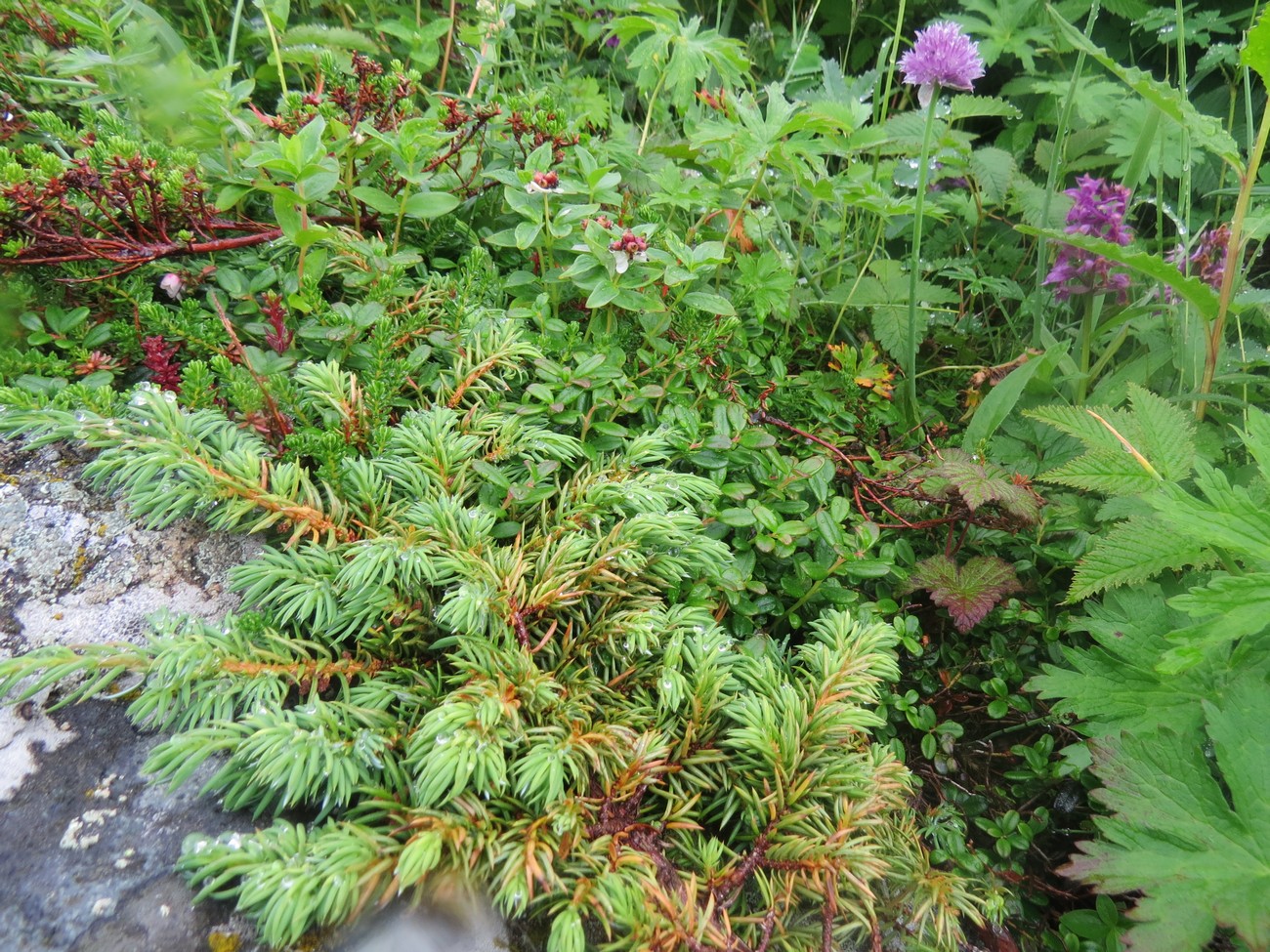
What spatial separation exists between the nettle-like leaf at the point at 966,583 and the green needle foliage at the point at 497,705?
35cm

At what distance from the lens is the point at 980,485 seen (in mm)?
1890

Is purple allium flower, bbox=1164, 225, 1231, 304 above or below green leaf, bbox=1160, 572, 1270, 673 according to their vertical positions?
above

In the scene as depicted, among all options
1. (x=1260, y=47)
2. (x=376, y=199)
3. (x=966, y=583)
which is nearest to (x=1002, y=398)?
(x=966, y=583)

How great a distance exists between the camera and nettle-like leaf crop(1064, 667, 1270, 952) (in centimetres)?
130

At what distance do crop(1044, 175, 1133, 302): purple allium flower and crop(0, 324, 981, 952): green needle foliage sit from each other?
4.83 feet

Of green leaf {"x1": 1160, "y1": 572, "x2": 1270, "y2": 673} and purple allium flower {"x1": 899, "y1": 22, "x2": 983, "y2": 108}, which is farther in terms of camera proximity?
purple allium flower {"x1": 899, "y1": 22, "x2": 983, "y2": 108}

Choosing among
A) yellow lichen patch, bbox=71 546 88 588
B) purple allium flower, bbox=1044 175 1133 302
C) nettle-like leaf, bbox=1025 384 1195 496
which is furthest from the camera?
purple allium flower, bbox=1044 175 1133 302

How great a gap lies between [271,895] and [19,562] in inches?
36.3

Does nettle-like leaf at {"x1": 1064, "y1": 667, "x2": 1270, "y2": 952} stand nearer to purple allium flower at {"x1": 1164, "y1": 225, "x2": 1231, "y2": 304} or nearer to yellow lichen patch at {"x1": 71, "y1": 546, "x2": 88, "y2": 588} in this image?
purple allium flower at {"x1": 1164, "y1": 225, "x2": 1231, "y2": 304}

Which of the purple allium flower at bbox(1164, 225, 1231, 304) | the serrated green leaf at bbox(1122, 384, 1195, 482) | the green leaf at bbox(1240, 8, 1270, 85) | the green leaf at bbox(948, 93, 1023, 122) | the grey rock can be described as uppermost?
the green leaf at bbox(1240, 8, 1270, 85)

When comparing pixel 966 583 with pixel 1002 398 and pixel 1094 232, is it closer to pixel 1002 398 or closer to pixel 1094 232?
pixel 1002 398

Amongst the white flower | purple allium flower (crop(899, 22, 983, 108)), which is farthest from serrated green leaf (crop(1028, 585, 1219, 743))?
the white flower

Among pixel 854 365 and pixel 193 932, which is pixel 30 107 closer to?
pixel 193 932

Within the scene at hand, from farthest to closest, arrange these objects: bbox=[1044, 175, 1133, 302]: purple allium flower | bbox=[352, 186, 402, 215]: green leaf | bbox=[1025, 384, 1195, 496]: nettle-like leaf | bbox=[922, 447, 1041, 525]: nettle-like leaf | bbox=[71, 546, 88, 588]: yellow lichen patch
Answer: bbox=[1044, 175, 1133, 302]: purple allium flower < bbox=[352, 186, 402, 215]: green leaf < bbox=[922, 447, 1041, 525]: nettle-like leaf < bbox=[1025, 384, 1195, 496]: nettle-like leaf < bbox=[71, 546, 88, 588]: yellow lichen patch
